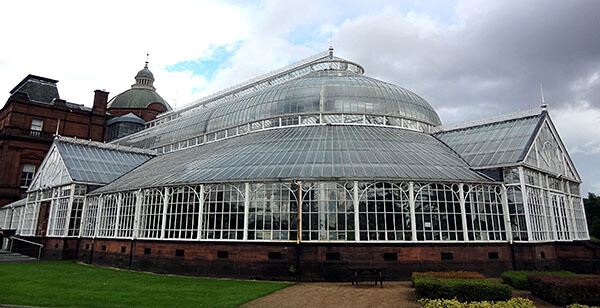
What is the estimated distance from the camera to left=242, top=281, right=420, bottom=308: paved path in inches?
580

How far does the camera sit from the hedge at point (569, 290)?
13.9m

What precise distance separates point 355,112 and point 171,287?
20468 mm

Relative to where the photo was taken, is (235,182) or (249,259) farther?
(235,182)

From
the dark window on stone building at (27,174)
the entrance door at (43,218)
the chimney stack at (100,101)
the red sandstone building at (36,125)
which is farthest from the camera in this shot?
the chimney stack at (100,101)

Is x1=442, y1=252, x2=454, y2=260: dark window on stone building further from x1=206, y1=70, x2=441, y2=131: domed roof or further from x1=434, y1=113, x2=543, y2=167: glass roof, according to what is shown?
x1=206, y1=70, x2=441, y2=131: domed roof

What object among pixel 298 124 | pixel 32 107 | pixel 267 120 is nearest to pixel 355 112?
pixel 298 124

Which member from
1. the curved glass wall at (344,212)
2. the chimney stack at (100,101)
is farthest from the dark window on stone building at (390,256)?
the chimney stack at (100,101)

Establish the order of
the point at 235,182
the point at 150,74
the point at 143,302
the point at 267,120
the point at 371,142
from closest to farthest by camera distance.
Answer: the point at 143,302, the point at 235,182, the point at 371,142, the point at 267,120, the point at 150,74

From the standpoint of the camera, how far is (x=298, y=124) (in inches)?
1284

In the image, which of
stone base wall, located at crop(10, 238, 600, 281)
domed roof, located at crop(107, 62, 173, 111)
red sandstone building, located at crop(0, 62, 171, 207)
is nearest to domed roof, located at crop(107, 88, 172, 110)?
domed roof, located at crop(107, 62, 173, 111)

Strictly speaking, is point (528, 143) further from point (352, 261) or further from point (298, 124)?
point (298, 124)

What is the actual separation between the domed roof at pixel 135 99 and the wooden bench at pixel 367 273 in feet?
210

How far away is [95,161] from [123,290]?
27103 mm

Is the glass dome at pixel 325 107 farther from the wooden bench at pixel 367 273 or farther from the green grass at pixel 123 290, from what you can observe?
the green grass at pixel 123 290
